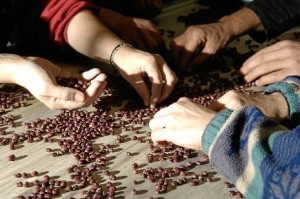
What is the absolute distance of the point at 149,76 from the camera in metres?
1.85

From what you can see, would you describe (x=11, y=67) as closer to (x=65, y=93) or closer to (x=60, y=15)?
(x=65, y=93)

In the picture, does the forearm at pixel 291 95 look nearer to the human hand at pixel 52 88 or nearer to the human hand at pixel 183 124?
the human hand at pixel 183 124

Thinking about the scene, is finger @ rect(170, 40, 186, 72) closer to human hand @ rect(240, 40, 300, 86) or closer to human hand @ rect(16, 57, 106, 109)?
human hand @ rect(240, 40, 300, 86)

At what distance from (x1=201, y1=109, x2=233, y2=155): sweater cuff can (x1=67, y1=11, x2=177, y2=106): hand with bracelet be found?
1.87ft

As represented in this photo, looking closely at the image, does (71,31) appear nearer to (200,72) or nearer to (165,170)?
(200,72)

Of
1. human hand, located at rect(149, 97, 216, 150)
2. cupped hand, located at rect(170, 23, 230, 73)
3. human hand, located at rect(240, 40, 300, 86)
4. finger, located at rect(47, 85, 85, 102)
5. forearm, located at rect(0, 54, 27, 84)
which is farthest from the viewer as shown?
cupped hand, located at rect(170, 23, 230, 73)

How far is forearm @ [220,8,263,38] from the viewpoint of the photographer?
7.70 feet

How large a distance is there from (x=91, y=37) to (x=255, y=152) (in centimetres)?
118

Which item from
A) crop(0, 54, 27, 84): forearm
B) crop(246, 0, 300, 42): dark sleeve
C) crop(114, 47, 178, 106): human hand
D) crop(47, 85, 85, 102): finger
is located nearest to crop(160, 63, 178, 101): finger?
crop(114, 47, 178, 106): human hand

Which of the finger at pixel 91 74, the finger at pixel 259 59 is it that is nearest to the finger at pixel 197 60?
the finger at pixel 259 59

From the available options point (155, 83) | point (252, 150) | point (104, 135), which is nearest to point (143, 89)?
point (155, 83)

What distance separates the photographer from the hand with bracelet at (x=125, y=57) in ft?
6.10

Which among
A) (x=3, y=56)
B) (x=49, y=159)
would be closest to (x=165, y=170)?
(x=49, y=159)

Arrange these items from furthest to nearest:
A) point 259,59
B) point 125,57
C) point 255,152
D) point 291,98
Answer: point 259,59 → point 125,57 → point 291,98 → point 255,152
